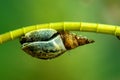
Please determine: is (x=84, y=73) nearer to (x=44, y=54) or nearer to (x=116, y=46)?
(x=116, y=46)

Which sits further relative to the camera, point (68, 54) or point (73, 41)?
point (68, 54)

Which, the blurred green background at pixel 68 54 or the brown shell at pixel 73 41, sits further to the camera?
the blurred green background at pixel 68 54

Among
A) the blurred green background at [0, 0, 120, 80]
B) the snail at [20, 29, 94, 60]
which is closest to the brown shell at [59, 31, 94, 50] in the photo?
the snail at [20, 29, 94, 60]

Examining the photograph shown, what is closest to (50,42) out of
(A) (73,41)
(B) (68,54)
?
(A) (73,41)

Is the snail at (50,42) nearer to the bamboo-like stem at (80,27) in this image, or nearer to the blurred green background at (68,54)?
the bamboo-like stem at (80,27)

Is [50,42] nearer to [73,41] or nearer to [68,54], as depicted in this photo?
[73,41]

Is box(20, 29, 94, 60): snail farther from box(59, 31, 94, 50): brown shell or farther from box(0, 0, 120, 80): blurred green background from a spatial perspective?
box(0, 0, 120, 80): blurred green background

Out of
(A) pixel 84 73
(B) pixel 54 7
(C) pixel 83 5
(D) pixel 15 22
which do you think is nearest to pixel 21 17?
(D) pixel 15 22

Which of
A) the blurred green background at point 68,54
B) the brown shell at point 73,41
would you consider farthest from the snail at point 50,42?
the blurred green background at point 68,54
